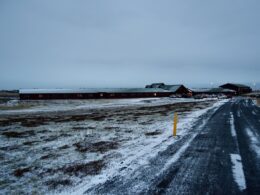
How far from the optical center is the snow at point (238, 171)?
5305 mm

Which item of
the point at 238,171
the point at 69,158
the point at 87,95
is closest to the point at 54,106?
the point at 87,95

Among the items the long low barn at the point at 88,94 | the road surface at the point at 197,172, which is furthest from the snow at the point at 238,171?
the long low barn at the point at 88,94

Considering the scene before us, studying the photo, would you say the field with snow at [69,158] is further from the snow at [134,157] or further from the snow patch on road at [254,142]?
the snow patch on road at [254,142]

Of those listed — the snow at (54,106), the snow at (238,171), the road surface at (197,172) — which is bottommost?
the snow at (54,106)

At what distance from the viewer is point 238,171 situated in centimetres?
615

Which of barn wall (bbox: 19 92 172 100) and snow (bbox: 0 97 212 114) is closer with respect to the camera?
snow (bbox: 0 97 212 114)

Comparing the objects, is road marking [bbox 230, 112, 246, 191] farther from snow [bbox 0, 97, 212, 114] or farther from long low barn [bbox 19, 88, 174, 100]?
long low barn [bbox 19, 88, 174, 100]

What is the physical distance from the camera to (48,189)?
5.25 m

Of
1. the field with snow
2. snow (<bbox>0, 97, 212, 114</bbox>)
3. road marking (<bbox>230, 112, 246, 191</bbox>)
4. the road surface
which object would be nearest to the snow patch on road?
the road surface

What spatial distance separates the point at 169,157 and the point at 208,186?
2394 mm

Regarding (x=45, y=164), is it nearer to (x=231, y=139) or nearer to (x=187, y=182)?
(x=187, y=182)

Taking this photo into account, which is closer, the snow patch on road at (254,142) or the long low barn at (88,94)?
the snow patch on road at (254,142)

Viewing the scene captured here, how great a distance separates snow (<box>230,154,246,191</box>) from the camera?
530 centimetres

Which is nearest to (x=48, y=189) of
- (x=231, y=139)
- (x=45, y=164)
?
(x=45, y=164)
